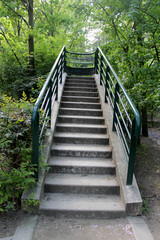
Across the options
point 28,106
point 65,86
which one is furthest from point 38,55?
point 28,106

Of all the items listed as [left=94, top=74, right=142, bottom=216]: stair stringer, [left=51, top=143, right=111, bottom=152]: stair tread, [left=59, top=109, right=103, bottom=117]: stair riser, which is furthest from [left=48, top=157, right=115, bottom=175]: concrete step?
[left=59, top=109, right=103, bottom=117]: stair riser

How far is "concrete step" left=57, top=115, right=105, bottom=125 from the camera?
4547 millimetres

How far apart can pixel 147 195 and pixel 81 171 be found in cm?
117

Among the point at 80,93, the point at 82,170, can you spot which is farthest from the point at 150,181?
the point at 80,93

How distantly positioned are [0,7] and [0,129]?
361 inches

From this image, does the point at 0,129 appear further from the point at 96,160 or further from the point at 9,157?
the point at 96,160

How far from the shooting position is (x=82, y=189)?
9.75 ft

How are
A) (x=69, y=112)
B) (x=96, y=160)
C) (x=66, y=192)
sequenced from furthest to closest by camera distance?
(x=69, y=112)
(x=96, y=160)
(x=66, y=192)

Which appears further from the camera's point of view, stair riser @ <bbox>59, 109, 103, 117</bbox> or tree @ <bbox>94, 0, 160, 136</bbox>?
stair riser @ <bbox>59, 109, 103, 117</bbox>

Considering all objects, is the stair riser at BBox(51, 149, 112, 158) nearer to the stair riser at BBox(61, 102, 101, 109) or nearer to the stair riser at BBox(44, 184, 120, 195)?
the stair riser at BBox(44, 184, 120, 195)

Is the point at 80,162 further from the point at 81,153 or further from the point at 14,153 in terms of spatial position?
the point at 14,153

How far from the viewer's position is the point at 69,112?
16.0ft

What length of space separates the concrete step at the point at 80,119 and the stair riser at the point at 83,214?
2313 millimetres

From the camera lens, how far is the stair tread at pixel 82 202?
2.63 metres
